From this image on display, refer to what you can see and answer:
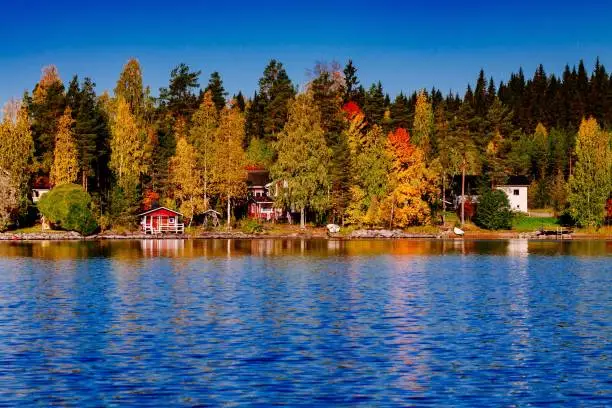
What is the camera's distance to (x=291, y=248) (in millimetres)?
94250

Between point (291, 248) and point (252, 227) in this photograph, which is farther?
point (252, 227)

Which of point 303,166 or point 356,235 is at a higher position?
point 303,166

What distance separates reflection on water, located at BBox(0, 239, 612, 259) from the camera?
278 ft

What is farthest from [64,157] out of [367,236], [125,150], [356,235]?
[367,236]

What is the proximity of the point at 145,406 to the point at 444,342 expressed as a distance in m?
13.1

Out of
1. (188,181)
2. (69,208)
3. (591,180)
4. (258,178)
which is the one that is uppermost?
(258,178)

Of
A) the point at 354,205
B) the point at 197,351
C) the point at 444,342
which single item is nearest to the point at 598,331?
the point at 444,342

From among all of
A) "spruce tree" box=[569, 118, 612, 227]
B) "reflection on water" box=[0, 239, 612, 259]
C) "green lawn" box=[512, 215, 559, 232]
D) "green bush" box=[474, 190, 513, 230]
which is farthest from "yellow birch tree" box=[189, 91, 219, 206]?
"spruce tree" box=[569, 118, 612, 227]

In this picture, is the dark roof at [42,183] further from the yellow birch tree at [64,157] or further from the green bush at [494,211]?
the green bush at [494,211]

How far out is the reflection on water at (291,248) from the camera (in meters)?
84.6

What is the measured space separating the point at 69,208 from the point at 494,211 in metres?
57.4

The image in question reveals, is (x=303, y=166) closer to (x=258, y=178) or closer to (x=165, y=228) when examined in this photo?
(x=165, y=228)

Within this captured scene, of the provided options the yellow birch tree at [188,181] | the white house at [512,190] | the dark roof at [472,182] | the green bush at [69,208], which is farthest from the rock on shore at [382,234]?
the green bush at [69,208]

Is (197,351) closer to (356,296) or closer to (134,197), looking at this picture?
(356,296)
